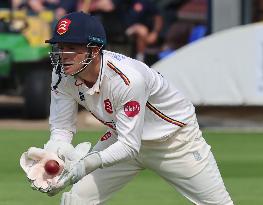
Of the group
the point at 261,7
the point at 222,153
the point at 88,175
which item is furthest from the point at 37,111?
the point at 88,175

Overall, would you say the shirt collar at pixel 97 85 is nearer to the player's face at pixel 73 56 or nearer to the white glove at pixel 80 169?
the player's face at pixel 73 56

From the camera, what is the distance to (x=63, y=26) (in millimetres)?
5984

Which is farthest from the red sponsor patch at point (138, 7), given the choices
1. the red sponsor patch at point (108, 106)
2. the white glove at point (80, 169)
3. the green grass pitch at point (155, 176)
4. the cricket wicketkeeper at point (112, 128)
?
the white glove at point (80, 169)

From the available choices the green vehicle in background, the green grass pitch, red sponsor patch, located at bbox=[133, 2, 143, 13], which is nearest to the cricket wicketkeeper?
the green grass pitch

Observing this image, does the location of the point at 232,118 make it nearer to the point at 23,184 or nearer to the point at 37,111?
the point at 37,111

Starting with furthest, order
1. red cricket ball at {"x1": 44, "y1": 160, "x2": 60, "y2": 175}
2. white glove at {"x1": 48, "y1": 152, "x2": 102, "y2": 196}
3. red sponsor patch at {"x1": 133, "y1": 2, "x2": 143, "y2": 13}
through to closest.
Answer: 1. red sponsor patch at {"x1": 133, "y1": 2, "x2": 143, "y2": 13}
2. red cricket ball at {"x1": 44, "y1": 160, "x2": 60, "y2": 175}
3. white glove at {"x1": 48, "y1": 152, "x2": 102, "y2": 196}

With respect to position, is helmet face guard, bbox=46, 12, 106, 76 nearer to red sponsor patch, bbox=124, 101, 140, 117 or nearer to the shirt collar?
the shirt collar

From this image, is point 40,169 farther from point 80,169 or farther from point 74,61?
point 74,61

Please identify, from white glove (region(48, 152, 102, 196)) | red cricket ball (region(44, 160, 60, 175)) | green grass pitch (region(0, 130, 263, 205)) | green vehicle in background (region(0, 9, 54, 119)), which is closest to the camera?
white glove (region(48, 152, 102, 196))

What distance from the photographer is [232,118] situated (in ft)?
48.8

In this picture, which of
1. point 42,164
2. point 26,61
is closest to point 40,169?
point 42,164

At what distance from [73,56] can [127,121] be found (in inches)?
19.0

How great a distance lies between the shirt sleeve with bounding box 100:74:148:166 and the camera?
19.7 feet

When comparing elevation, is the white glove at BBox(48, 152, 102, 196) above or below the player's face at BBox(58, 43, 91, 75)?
below
